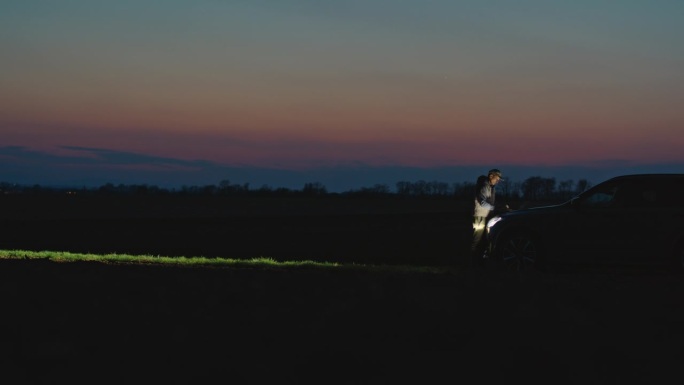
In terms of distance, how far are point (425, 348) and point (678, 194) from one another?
25.3 ft

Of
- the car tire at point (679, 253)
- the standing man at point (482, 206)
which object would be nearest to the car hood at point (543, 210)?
the standing man at point (482, 206)

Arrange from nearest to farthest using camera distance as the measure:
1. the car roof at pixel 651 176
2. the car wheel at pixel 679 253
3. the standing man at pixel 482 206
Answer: the car wheel at pixel 679 253 < the car roof at pixel 651 176 < the standing man at pixel 482 206

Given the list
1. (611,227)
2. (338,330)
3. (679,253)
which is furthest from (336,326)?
(679,253)

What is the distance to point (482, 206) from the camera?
605 inches

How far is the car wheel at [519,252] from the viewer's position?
13.6 meters

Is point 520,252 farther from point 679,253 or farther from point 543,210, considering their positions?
point 679,253

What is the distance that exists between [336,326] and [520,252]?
21.5ft

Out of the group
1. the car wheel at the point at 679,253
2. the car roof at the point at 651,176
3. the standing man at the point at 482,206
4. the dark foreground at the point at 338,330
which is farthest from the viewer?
the standing man at the point at 482,206

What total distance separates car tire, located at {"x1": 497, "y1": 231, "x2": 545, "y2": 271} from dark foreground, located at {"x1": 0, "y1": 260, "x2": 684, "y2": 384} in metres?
1.67

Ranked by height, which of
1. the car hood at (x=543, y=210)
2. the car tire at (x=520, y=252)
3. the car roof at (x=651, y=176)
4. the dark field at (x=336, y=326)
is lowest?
→ the dark field at (x=336, y=326)

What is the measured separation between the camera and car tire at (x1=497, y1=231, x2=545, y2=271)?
44.7 feet

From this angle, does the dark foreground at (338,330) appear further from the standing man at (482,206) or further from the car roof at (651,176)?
the standing man at (482,206)

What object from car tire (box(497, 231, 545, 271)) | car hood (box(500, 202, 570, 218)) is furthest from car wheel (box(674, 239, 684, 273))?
car tire (box(497, 231, 545, 271))

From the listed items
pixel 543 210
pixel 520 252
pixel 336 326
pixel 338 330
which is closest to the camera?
pixel 338 330
